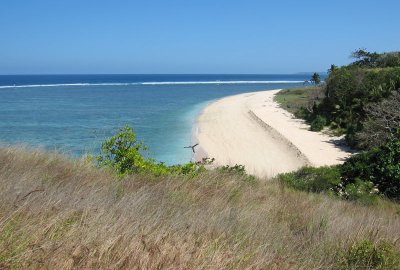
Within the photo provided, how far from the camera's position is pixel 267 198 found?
6.73 metres

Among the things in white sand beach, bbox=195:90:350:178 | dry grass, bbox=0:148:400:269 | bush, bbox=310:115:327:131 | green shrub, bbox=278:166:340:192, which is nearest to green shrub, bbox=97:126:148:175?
dry grass, bbox=0:148:400:269

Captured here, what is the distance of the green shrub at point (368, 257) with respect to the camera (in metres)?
3.90

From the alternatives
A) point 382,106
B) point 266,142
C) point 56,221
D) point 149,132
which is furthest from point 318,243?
point 149,132

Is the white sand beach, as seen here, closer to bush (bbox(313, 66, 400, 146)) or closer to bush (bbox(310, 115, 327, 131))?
bush (bbox(310, 115, 327, 131))

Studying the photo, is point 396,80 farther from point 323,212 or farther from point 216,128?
point 323,212

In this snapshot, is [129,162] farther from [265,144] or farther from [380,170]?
[265,144]

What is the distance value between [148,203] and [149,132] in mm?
29242

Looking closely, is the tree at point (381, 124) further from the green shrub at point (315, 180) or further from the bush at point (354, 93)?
the green shrub at point (315, 180)

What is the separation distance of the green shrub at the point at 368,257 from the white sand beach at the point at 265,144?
1257 cm

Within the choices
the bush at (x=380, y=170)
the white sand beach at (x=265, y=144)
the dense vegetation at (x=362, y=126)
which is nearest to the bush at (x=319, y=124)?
the dense vegetation at (x=362, y=126)

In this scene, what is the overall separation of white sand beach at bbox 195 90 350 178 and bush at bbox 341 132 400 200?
4277 millimetres

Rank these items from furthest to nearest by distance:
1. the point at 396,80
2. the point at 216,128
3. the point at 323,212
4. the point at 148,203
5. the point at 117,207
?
A: the point at 216,128, the point at 396,80, the point at 323,212, the point at 148,203, the point at 117,207

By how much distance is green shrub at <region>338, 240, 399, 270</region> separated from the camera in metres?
3.90

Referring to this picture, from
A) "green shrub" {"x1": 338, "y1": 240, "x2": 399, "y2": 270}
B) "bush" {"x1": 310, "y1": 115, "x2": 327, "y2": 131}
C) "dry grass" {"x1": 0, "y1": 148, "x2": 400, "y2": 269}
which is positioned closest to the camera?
"dry grass" {"x1": 0, "y1": 148, "x2": 400, "y2": 269}
